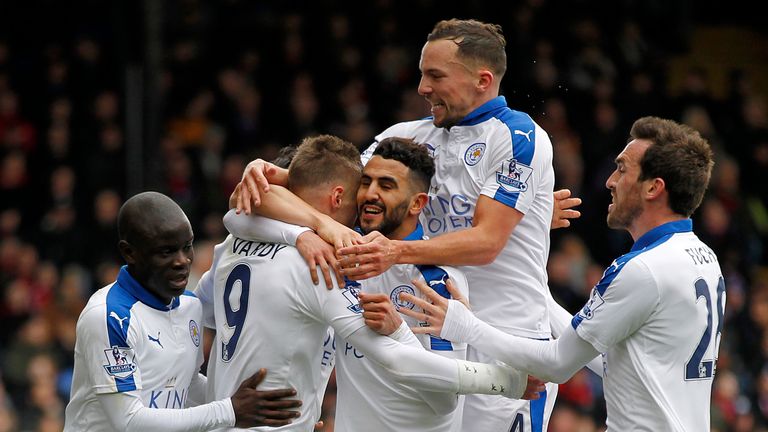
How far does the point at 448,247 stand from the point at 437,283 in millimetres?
182

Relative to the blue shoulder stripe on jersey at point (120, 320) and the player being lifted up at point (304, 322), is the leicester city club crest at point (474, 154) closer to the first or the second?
the player being lifted up at point (304, 322)

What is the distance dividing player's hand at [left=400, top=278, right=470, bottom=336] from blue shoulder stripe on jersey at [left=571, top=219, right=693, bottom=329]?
61 centimetres

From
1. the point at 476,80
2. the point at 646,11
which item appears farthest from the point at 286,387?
the point at 646,11

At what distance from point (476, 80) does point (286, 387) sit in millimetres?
1907

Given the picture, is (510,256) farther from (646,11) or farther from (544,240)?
(646,11)

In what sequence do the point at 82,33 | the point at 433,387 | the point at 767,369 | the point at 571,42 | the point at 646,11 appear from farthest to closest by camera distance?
the point at 646,11 → the point at 571,42 → the point at 82,33 → the point at 767,369 → the point at 433,387

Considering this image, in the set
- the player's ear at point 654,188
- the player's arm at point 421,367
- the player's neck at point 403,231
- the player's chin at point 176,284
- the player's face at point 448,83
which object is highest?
the player's face at point 448,83

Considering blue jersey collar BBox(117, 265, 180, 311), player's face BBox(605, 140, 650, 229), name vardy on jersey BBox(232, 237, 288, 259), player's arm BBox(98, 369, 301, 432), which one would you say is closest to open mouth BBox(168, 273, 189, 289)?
blue jersey collar BBox(117, 265, 180, 311)

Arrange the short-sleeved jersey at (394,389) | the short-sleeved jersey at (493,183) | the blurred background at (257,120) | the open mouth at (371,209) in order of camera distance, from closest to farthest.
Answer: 1. the short-sleeved jersey at (394,389)
2. the open mouth at (371,209)
3. the short-sleeved jersey at (493,183)
4. the blurred background at (257,120)

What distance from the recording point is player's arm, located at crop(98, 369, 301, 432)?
217 inches

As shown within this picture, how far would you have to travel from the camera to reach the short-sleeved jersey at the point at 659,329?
5523mm

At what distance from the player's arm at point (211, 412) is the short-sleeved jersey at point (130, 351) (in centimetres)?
8

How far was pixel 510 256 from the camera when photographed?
647 cm

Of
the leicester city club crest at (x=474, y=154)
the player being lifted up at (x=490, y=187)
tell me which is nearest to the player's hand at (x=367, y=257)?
the player being lifted up at (x=490, y=187)
